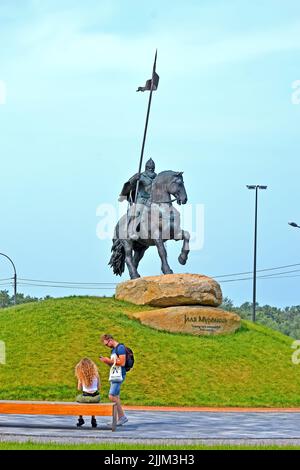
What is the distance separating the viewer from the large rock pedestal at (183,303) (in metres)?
32.9

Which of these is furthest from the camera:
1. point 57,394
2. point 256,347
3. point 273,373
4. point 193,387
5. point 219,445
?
point 256,347

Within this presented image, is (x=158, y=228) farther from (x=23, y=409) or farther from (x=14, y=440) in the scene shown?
(x=14, y=440)

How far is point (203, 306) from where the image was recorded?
34031mm

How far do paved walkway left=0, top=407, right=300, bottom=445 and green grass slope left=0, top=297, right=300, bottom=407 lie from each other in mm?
3174

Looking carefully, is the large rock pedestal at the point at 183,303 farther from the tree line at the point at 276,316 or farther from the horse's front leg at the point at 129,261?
the tree line at the point at 276,316

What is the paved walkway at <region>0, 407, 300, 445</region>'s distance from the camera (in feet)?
55.5

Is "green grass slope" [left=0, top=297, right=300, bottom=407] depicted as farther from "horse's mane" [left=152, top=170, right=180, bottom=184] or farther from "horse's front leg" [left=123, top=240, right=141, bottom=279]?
"horse's mane" [left=152, top=170, right=180, bottom=184]

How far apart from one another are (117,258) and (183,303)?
→ 465 centimetres

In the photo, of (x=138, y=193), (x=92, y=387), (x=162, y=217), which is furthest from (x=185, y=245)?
(x=92, y=387)

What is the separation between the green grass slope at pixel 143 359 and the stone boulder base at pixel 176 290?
0.69 metres

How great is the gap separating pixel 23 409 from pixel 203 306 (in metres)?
15.7

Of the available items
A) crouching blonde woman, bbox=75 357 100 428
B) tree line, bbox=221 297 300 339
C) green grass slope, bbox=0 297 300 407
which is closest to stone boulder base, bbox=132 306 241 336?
green grass slope, bbox=0 297 300 407

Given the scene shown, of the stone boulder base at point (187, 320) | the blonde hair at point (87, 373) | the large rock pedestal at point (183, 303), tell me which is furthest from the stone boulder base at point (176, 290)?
the blonde hair at point (87, 373)
